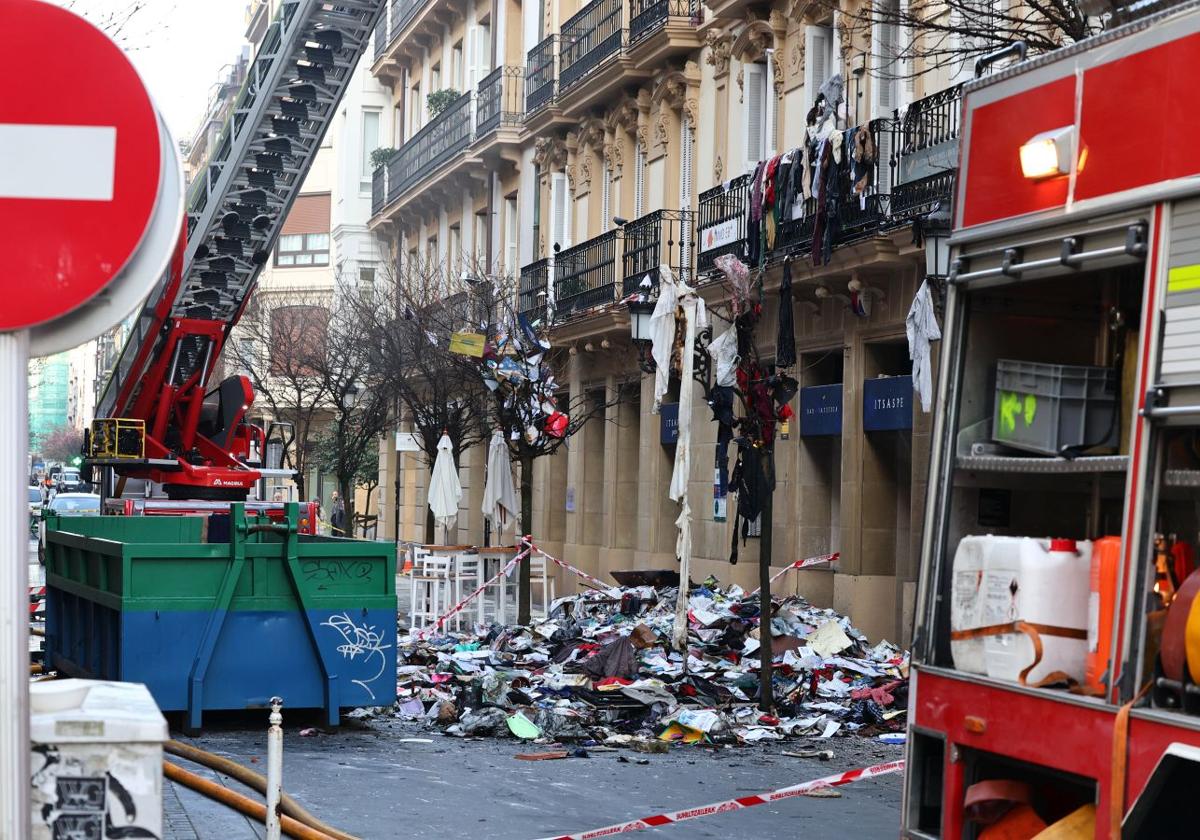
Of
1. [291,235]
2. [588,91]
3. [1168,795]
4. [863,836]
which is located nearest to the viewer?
[1168,795]

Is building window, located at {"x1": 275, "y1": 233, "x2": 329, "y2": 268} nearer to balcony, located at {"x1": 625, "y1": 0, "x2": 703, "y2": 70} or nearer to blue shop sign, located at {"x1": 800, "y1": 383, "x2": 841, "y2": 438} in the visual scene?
balcony, located at {"x1": 625, "y1": 0, "x2": 703, "y2": 70}

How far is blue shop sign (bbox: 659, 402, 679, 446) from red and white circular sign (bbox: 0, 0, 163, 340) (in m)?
24.3

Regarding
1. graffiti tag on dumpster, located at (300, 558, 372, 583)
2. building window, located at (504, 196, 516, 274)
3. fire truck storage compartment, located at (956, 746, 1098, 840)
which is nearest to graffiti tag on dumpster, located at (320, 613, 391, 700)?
graffiti tag on dumpster, located at (300, 558, 372, 583)

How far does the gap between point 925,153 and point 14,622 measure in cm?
1652

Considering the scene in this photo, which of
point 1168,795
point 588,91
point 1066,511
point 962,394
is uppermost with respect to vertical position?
point 588,91

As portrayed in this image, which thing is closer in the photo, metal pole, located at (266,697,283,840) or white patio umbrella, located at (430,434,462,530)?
metal pole, located at (266,697,283,840)

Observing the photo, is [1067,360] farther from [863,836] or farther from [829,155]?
[829,155]

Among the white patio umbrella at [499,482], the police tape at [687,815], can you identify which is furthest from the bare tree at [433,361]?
the police tape at [687,815]

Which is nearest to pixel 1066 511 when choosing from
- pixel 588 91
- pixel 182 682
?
pixel 182 682

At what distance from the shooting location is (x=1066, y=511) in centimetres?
636

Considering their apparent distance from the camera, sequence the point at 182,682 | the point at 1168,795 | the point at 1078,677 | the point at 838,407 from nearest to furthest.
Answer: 1. the point at 1168,795
2. the point at 1078,677
3. the point at 182,682
4. the point at 838,407

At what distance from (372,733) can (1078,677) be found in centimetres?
910

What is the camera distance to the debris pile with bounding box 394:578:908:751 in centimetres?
1437

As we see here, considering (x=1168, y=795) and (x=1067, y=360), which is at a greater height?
(x=1067, y=360)
